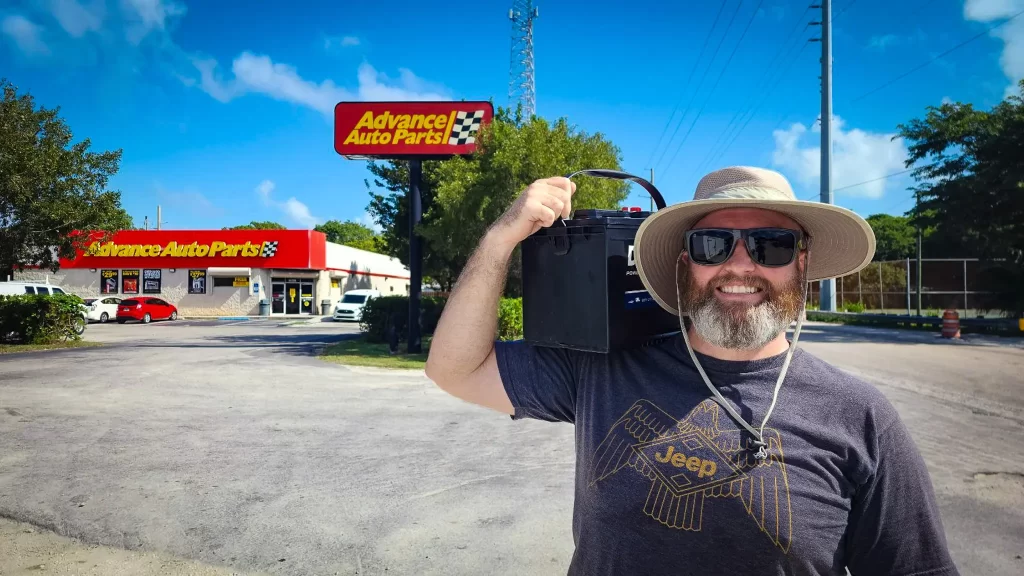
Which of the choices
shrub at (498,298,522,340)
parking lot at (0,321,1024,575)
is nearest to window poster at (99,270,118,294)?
parking lot at (0,321,1024,575)

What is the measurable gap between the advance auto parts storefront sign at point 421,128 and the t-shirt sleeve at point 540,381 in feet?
47.1

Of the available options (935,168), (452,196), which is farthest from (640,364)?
(935,168)

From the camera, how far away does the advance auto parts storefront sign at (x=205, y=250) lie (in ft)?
122

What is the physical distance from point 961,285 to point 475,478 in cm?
3336

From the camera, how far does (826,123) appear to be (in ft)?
100

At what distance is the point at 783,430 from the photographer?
5.31 feet

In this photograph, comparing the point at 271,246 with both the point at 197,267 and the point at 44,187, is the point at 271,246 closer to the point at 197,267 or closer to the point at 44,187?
the point at 197,267

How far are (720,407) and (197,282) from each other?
40.7 metres

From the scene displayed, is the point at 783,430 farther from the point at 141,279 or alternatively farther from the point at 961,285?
the point at 141,279

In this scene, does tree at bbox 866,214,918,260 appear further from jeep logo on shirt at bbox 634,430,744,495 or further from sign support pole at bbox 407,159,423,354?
jeep logo on shirt at bbox 634,430,744,495

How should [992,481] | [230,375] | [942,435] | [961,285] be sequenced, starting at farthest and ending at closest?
[961,285] → [230,375] → [942,435] → [992,481]

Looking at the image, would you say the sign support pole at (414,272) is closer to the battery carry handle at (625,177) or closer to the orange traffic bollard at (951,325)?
the battery carry handle at (625,177)

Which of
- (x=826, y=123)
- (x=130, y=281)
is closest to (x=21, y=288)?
(x=130, y=281)

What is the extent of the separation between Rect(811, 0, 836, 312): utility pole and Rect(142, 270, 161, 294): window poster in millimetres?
36604
